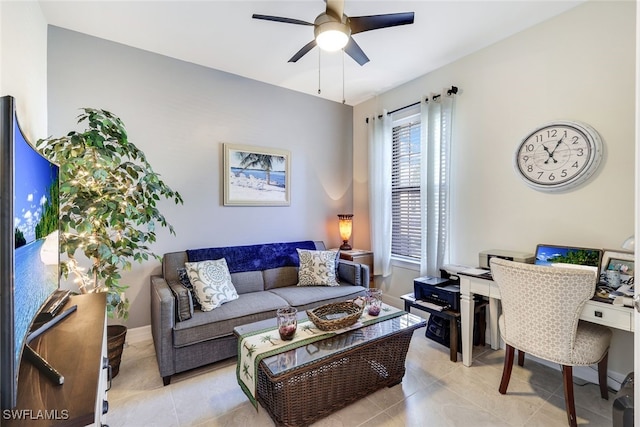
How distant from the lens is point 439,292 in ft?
8.43

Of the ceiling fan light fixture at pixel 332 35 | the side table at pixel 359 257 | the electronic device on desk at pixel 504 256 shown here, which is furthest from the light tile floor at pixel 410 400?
the ceiling fan light fixture at pixel 332 35

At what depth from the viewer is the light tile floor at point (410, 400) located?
174cm

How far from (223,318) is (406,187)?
247 cm

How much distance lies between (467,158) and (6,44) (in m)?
3.34

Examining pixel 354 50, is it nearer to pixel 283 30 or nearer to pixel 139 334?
pixel 283 30

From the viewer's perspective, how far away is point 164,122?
9.32ft

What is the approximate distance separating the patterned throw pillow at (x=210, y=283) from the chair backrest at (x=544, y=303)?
213 cm

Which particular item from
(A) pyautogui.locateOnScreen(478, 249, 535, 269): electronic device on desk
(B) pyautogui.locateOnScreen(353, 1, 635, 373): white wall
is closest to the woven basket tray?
(A) pyautogui.locateOnScreen(478, 249, 535, 269): electronic device on desk

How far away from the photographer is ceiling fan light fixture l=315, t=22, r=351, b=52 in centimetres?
183

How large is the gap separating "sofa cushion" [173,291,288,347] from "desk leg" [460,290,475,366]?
1.51m

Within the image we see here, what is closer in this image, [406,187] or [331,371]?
[331,371]

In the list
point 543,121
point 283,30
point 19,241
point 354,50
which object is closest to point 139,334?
point 19,241

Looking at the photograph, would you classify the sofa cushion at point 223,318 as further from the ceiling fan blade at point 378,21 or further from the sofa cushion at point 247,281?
the ceiling fan blade at point 378,21

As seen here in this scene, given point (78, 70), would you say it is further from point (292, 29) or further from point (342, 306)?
point (342, 306)
